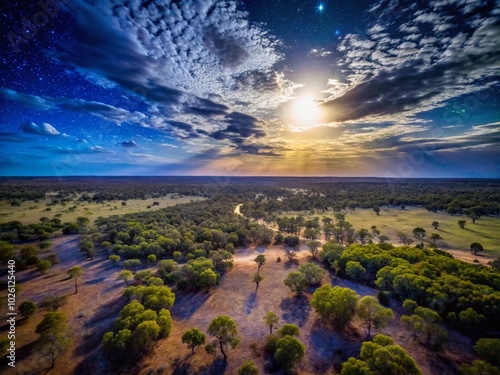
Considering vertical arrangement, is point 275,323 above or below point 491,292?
below

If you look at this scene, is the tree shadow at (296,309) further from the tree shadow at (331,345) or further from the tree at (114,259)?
the tree at (114,259)

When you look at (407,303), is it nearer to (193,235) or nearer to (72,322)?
(72,322)

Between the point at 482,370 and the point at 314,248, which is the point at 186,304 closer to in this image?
the point at 314,248

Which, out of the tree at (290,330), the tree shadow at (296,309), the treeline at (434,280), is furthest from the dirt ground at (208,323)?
the tree at (290,330)

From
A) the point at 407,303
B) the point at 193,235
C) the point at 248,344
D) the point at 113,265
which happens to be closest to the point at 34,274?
the point at 113,265

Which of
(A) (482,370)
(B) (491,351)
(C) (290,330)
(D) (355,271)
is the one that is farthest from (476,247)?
(C) (290,330)

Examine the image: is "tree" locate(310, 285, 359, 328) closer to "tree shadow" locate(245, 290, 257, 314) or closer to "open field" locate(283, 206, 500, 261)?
"tree shadow" locate(245, 290, 257, 314)
